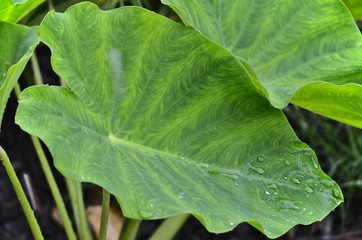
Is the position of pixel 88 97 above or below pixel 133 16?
below

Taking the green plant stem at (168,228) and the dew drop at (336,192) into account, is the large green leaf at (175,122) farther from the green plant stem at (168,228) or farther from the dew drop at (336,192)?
the green plant stem at (168,228)

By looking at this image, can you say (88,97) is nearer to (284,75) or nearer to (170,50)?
(170,50)

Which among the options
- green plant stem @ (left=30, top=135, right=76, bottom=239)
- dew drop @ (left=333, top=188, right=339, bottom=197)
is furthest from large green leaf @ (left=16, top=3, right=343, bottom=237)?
green plant stem @ (left=30, top=135, right=76, bottom=239)

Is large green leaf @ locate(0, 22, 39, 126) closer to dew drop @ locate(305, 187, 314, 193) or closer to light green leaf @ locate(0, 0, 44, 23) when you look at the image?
light green leaf @ locate(0, 0, 44, 23)

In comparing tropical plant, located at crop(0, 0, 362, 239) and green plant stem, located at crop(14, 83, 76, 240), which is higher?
tropical plant, located at crop(0, 0, 362, 239)

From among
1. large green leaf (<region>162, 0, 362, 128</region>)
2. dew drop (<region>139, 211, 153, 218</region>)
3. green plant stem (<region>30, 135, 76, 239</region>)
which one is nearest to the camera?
dew drop (<region>139, 211, 153, 218</region>)

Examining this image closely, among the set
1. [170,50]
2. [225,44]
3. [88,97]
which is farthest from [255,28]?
[88,97]

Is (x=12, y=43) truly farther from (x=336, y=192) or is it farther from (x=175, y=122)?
(x=336, y=192)
